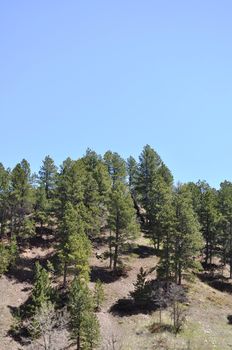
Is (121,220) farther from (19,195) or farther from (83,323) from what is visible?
(83,323)

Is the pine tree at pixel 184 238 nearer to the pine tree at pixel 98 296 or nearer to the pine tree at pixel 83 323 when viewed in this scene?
the pine tree at pixel 98 296

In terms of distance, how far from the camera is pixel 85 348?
42.0 m

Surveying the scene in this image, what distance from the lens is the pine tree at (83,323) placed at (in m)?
42.4

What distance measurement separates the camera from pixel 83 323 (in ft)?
139

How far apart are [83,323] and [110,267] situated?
20.8 meters

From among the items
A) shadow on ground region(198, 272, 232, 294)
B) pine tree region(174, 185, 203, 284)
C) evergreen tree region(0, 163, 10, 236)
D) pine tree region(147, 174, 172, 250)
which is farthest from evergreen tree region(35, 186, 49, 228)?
shadow on ground region(198, 272, 232, 294)

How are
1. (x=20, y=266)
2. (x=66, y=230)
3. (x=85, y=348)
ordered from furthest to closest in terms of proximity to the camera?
(x=20, y=266) < (x=66, y=230) < (x=85, y=348)

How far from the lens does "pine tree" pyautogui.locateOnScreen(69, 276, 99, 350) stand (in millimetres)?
42375

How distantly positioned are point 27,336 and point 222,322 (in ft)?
73.8

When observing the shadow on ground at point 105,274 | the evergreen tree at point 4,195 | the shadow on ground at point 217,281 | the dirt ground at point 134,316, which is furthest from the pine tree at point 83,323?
the evergreen tree at point 4,195

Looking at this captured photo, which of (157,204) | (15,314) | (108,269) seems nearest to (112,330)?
(15,314)

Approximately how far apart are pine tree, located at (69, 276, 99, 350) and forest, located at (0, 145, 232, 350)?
3.9 inches

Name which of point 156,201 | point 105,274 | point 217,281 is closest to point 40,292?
point 105,274

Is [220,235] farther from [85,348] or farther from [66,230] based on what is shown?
[85,348]
